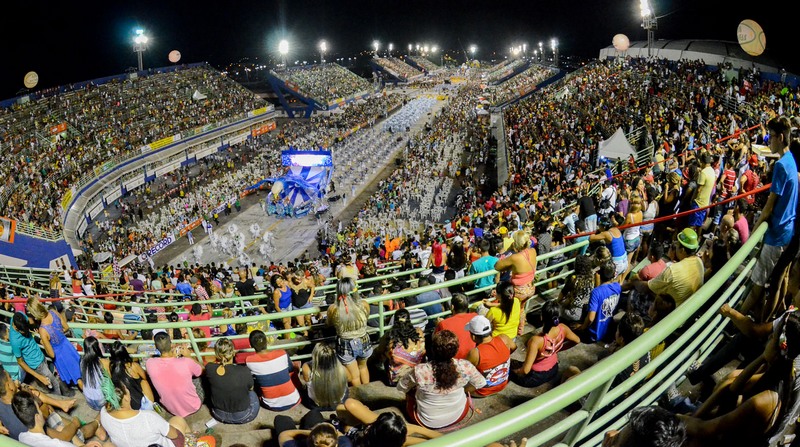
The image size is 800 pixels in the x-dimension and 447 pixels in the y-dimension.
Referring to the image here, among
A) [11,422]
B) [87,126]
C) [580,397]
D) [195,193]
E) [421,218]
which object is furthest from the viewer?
[87,126]

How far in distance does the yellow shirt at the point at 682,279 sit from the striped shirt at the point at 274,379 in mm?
3514

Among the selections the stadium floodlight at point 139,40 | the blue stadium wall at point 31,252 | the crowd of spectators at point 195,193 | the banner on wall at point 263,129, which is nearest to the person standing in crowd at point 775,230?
the blue stadium wall at point 31,252

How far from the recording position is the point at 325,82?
75.3m

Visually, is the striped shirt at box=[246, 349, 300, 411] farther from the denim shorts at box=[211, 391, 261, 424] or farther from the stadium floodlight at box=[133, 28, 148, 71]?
the stadium floodlight at box=[133, 28, 148, 71]

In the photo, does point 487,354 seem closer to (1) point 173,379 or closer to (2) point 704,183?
(1) point 173,379

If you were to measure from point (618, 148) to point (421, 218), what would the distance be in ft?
37.0

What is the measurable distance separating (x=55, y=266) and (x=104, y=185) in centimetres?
1354

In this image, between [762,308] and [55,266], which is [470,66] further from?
[762,308]

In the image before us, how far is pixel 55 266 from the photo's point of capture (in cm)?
1933

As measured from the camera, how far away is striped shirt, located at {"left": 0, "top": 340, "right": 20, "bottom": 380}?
5254 mm

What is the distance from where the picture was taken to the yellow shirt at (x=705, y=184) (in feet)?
20.4

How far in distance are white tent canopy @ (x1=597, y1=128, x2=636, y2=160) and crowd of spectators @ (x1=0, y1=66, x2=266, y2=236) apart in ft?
74.4

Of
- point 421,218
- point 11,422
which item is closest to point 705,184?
point 11,422

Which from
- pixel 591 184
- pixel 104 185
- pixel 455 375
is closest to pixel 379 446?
pixel 455 375
